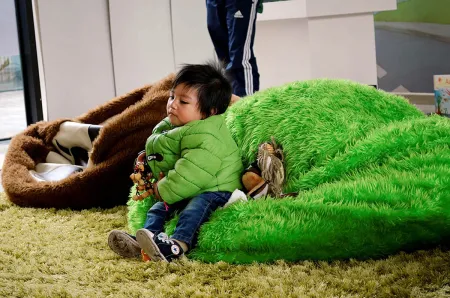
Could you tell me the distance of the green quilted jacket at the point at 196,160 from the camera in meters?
1.82

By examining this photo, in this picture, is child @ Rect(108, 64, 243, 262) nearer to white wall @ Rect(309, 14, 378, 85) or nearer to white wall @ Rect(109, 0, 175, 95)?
white wall @ Rect(109, 0, 175, 95)

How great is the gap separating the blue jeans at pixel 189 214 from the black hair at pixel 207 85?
0.79ft

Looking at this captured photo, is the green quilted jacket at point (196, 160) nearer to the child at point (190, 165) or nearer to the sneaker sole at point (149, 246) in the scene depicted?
the child at point (190, 165)

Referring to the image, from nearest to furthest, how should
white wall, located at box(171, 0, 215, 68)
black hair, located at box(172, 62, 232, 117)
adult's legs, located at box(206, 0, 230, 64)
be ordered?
1. black hair, located at box(172, 62, 232, 117)
2. adult's legs, located at box(206, 0, 230, 64)
3. white wall, located at box(171, 0, 215, 68)

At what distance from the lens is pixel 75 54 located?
419 cm

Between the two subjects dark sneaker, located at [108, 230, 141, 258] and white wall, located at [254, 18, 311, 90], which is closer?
dark sneaker, located at [108, 230, 141, 258]

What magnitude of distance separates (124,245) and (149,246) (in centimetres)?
12

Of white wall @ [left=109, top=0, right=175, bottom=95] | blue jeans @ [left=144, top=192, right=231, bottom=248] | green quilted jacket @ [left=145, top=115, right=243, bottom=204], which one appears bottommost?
blue jeans @ [left=144, top=192, right=231, bottom=248]

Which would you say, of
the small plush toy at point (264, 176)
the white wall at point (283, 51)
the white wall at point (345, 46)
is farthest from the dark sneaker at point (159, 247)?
the white wall at point (283, 51)

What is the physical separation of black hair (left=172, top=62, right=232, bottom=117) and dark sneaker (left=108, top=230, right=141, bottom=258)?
386mm

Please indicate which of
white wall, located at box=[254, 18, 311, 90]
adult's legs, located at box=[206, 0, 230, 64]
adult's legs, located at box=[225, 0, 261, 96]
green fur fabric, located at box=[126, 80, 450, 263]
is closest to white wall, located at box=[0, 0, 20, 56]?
adult's legs, located at box=[206, 0, 230, 64]

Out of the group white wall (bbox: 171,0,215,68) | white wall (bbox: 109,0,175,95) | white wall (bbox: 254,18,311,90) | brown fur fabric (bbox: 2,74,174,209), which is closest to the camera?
brown fur fabric (bbox: 2,74,174,209)

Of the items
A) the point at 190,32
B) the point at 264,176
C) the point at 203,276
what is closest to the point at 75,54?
the point at 190,32

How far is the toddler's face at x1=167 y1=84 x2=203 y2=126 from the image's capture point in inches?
74.9
